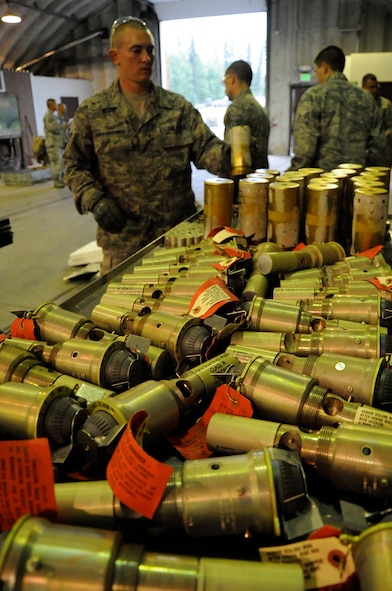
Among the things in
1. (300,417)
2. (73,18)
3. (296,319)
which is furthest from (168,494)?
(73,18)

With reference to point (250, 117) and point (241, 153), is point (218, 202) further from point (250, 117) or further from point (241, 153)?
point (250, 117)

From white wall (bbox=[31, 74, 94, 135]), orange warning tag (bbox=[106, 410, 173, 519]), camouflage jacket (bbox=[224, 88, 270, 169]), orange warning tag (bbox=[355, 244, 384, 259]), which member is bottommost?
orange warning tag (bbox=[106, 410, 173, 519])

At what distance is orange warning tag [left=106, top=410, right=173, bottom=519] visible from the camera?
→ 2.39 feet

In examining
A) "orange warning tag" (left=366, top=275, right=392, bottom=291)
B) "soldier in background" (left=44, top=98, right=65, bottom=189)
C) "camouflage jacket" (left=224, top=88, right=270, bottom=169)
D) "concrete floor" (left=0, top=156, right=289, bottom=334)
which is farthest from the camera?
"soldier in background" (left=44, top=98, right=65, bottom=189)

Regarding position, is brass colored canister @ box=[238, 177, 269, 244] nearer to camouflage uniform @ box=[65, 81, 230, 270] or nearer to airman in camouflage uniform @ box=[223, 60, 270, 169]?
camouflage uniform @ box=[65, 81, 230, 270]

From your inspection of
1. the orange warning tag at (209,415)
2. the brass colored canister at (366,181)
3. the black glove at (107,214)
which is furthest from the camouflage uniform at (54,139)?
the orange warning tag at (209,415)

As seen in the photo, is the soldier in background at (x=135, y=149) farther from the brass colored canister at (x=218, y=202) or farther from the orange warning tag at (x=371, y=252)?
the orange warning tag at (x=371, y=252)

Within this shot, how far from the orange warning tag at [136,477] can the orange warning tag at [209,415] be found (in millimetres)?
201

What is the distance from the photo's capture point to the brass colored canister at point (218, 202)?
208 cm

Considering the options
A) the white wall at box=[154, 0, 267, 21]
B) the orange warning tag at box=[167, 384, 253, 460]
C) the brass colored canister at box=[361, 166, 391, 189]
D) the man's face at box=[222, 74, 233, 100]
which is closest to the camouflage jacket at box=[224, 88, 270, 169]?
the man's face at box=[222, 74, 233, 100]

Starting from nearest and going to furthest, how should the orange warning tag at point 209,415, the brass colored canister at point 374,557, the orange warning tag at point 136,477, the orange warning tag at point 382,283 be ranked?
the brass colored canister at point 374,557 → the orange warning tag at point 136,477 → the orange warning tag at point 209,415 → the orange warning tag at point 382,283

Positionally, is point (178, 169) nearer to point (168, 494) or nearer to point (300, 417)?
point (300, 417)

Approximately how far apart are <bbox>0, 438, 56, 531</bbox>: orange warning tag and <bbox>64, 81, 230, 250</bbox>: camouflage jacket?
74.4 inches

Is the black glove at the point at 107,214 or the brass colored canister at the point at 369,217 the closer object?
the brass colored canister at the point at 369,217
